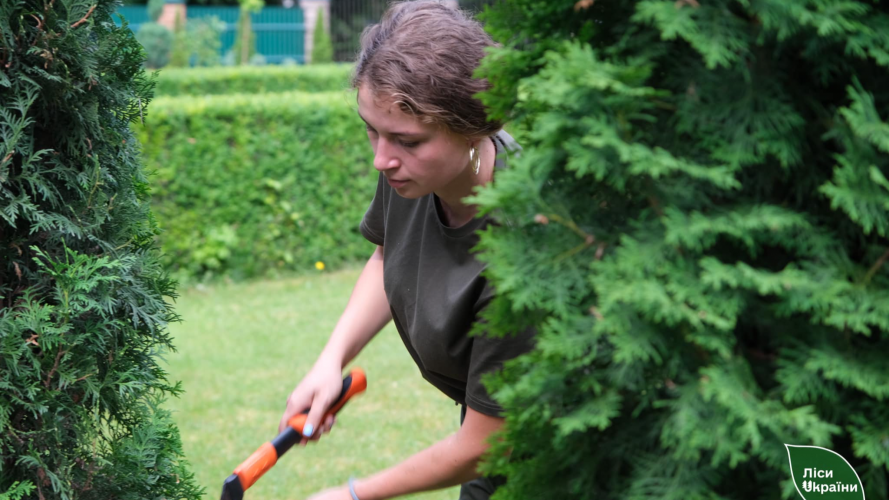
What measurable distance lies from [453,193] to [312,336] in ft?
17.4

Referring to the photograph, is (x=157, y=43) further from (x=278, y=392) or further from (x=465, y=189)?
(x=465, y=189)

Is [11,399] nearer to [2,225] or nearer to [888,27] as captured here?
[2,225]

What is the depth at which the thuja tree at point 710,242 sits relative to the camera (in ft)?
3.77

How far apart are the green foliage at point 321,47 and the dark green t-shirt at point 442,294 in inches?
933

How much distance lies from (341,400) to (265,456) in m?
0.32

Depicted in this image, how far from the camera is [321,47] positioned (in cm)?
2545

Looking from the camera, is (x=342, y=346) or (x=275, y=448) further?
(x=342, y=346)

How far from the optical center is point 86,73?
2.24 m

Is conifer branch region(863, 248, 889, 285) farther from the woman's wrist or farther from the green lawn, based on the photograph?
the green lawn

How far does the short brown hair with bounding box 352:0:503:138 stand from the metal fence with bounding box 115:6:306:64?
27.4m

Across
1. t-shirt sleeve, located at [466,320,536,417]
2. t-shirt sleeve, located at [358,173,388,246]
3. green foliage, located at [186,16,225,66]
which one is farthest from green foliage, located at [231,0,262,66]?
t-shirt sleeve, located at [466,320,536,417]

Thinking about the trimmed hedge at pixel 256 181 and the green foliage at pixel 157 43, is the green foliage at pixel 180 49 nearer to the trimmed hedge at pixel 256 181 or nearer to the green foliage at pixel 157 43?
the green foliage at pixel 157 43

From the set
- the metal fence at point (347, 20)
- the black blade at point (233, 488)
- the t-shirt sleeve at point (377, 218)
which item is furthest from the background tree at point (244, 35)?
the black blade at point (233, 488)

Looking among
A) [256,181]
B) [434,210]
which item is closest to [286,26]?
[256,181]
